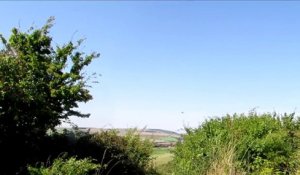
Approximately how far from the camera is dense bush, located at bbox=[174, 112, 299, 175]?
10.9 metres

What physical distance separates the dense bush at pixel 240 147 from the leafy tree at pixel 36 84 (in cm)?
413

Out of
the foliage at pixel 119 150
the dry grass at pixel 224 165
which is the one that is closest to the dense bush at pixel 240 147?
the dry grass at pixel 224 165

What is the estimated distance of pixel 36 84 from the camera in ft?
45.6

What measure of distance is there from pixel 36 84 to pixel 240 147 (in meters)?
6.46

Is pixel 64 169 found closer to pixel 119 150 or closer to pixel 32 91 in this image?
pixel 32 91

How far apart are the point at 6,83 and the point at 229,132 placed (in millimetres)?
6257

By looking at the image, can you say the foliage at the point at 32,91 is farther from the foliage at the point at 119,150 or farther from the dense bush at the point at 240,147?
the dense bush at the point at 240,147

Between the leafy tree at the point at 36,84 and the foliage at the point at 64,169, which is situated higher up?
the leafy tree at the point at 36,84

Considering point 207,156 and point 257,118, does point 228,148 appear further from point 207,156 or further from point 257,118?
point 257,118

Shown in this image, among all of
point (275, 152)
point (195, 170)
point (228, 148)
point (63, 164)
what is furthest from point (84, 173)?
point (275, 152)

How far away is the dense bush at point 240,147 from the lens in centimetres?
1094

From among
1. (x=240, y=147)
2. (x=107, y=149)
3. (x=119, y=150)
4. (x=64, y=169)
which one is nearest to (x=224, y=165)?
(x=240, y=147)

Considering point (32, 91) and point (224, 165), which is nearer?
point (224, 165)

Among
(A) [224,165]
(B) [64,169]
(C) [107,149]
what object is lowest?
(B) [64,169]
